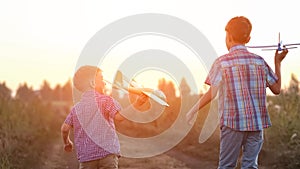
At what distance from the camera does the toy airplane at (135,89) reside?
5.60m

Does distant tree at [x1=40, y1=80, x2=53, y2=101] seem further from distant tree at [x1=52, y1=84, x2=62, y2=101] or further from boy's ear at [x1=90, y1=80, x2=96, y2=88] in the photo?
boy's ear at [x1=90, y1=80, x2=96, y2=88]

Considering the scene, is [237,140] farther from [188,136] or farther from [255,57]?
[188,136]

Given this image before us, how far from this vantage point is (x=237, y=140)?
17.0 feet

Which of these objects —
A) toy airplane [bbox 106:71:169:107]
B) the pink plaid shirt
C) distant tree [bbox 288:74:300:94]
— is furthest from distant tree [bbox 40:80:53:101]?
the pink plaid shirt

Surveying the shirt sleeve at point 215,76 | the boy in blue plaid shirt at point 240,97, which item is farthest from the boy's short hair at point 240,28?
the shirt sleeve at point 215,76

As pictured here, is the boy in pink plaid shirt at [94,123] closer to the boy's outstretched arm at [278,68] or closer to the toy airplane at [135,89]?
the toy airplane at [135,89]

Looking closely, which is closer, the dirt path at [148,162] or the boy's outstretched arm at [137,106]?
the boy's outstretched arm at [137,106]

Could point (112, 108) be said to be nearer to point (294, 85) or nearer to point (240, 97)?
point (240, 97)

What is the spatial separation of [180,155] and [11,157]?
13.9 feet

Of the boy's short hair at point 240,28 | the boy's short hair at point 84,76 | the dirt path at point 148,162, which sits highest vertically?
the boy's short hair at point 240,28

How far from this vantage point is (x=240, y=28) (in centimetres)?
529

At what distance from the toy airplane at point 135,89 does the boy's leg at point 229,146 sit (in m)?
0.66

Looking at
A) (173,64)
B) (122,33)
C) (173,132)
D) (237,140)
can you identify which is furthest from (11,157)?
(173,132)

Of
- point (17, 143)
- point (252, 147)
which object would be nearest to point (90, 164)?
point (252, 147)
